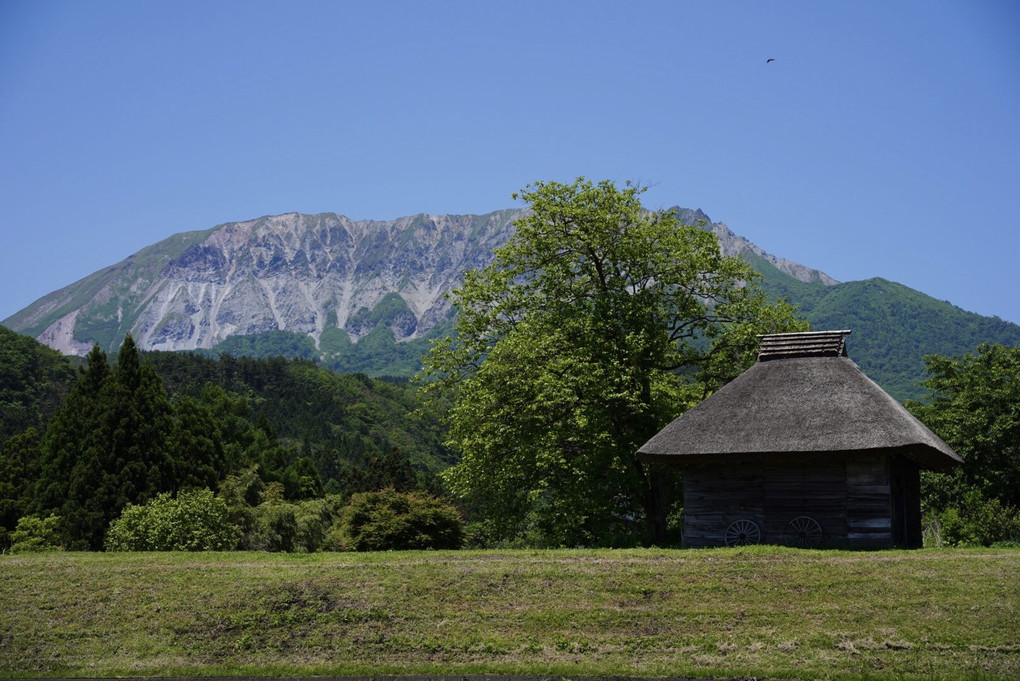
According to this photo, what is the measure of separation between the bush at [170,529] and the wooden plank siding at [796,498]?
56.3 feet

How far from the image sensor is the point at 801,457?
27.2 meters

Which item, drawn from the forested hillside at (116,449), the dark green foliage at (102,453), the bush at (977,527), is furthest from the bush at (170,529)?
the bush at (977,527)

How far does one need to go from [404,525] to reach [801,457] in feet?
40.3

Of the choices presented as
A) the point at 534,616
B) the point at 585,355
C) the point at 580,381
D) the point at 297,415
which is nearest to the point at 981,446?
the point at 585,355

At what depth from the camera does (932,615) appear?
18.5 meters

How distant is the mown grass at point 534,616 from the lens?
17516 millimetres

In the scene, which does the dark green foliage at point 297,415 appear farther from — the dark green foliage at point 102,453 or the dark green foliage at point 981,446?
the dark green foliage at point 981,446

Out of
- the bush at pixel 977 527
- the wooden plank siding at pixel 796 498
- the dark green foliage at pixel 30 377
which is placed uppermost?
the dark green foliage at pixel 30 377

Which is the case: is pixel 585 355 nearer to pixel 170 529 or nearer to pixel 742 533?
pixel 742 533

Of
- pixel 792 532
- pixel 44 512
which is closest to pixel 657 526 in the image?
pixel 792 532

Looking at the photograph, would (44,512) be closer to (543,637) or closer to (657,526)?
(657,526)

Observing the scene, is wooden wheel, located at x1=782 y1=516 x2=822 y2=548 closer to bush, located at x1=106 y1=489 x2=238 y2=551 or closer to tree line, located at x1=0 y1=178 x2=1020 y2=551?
tree line, located at x1=0 y1=178 x2=1020 y2=551

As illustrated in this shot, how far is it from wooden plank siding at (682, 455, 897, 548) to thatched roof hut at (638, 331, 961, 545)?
0.09 ft

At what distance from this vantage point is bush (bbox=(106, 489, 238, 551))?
1372 inches
